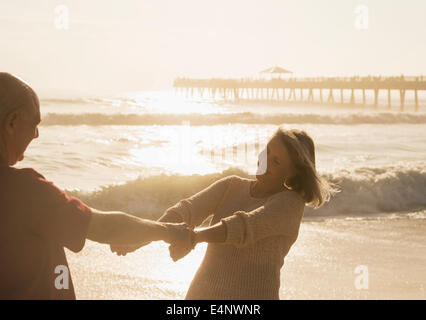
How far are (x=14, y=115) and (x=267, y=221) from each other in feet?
3.82

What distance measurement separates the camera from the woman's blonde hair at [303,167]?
2.70 m

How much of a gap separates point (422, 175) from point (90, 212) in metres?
12.9

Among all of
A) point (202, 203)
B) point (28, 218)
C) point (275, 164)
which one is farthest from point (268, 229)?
point (28, 218)

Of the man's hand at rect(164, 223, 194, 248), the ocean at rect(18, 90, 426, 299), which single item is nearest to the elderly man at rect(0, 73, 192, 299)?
the man's hand at rect(164, 223, 194, 248)

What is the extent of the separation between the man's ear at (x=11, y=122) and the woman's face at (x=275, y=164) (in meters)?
1.21

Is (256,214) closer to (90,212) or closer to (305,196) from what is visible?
(305,196)

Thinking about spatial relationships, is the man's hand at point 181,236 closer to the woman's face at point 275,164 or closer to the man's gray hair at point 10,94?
the woman's face at point 275,164

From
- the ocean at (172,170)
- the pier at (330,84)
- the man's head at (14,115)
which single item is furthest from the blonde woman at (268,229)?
the pier at (330,84)

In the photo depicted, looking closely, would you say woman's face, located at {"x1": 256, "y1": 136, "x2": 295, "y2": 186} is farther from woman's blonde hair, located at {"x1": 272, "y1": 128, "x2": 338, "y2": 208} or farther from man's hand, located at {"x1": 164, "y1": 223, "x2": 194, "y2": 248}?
man's hand, located at {"x1": 164, "y1": 223, "x2": 194, "y2": 248}

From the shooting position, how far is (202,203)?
2.92m

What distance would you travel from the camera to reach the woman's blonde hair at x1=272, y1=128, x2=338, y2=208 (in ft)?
8.85

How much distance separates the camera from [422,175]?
45.3 ft

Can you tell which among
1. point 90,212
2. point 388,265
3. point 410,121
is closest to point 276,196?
point 90,212

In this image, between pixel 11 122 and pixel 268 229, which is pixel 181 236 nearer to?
pixel 268 229
